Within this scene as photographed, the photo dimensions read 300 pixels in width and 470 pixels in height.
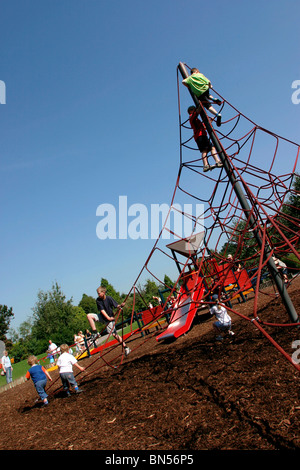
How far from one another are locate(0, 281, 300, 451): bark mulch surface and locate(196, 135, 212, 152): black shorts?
3.46 m

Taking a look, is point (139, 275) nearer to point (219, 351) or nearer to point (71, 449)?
point (219, 351)

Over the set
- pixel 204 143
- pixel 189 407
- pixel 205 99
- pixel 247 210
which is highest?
pixel 205 99

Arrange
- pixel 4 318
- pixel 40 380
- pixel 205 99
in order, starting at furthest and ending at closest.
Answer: pixel 4 318 → pixel 40 380 → pixel 205 99

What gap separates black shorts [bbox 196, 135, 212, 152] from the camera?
5.74 meters

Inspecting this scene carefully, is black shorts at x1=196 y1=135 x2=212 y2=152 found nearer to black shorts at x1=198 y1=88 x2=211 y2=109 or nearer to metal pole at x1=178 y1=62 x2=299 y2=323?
metal pole at x1=178 y1=62 x2=299 y2=323

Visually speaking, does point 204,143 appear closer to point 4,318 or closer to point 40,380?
point 40,380

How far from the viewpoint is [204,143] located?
5.75 metres

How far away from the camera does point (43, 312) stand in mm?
41031

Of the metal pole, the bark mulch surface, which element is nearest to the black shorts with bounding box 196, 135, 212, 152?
the metal pole

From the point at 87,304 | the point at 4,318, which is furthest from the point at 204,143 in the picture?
the point at 87,304

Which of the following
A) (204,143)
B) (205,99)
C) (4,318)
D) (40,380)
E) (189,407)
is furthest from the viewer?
(4,318)

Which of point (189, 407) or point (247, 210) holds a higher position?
point (247, 210)

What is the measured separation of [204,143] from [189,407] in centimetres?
433
